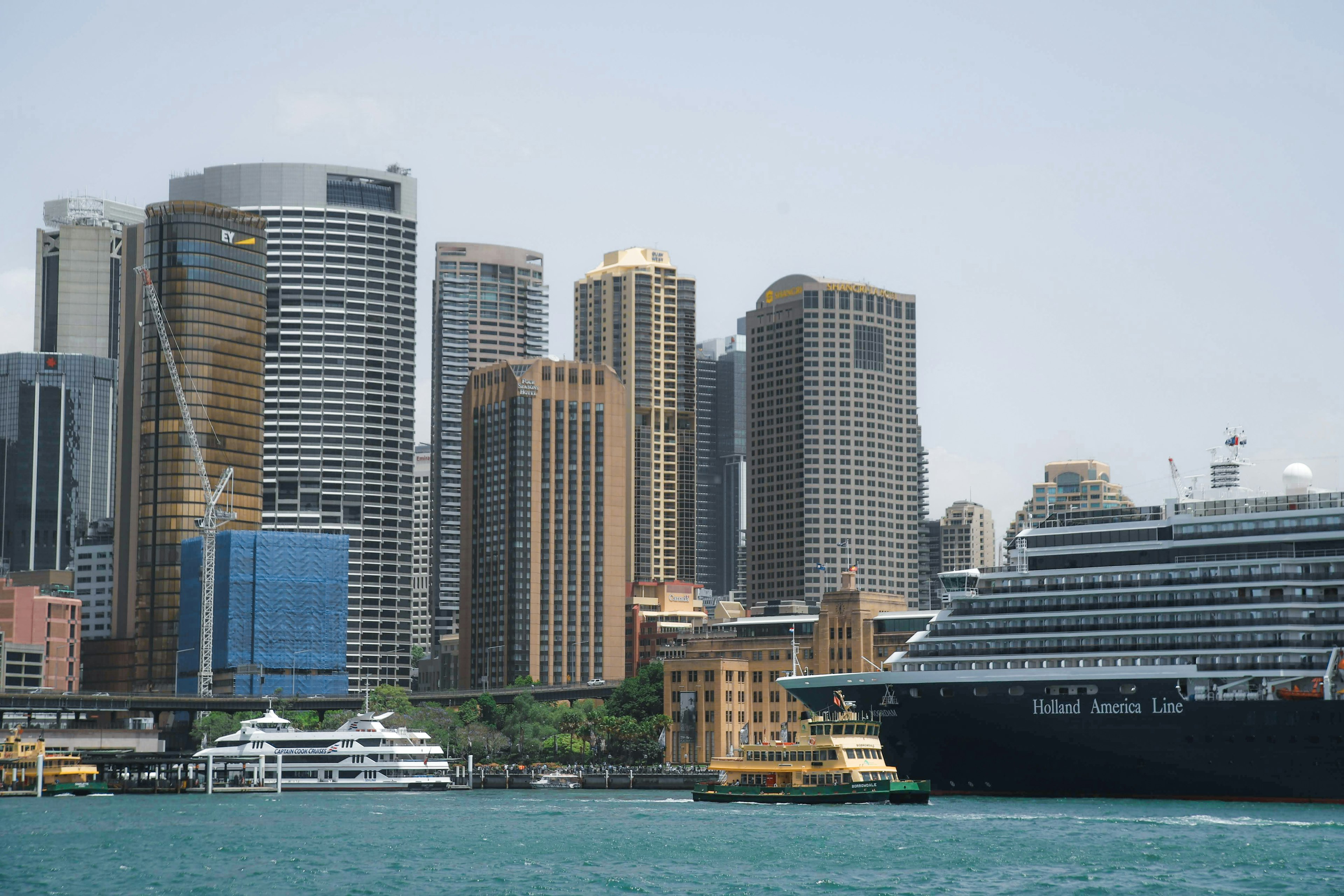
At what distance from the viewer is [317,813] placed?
151 meters

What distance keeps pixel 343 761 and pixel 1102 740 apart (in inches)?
3615

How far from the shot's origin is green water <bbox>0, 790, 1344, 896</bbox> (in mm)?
91375

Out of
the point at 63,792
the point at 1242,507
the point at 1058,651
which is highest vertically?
the point at 1242,507

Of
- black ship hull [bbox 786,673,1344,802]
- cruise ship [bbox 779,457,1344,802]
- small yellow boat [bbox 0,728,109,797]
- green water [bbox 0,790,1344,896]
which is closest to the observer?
green water [bbox 0,790,1344,896]

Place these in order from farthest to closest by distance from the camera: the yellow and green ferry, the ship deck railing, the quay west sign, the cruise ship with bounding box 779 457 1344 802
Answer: the yellow and green ferry
the ship deck railing
the quay west sign
the cruise ship with bounding box 779 457 1344 802

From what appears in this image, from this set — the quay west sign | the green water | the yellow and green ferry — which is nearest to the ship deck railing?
the quay west sign

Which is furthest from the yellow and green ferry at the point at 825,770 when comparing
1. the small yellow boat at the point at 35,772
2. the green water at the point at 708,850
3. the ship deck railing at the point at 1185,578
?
the small yellow boat at the point at 35,772

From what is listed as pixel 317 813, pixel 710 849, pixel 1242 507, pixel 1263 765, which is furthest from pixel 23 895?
pixel 1242 507

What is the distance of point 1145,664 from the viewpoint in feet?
452

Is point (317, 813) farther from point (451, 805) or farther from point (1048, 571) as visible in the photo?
point (1048, 571)

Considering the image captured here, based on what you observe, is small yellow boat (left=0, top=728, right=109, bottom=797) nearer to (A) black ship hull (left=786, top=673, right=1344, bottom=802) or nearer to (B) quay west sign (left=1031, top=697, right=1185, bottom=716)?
(A) black ship hull (left=786, top=673, right=1344, bottom=802)

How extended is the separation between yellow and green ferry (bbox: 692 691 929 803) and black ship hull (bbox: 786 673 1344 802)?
4716 millimetres

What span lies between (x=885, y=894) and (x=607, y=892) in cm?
1380

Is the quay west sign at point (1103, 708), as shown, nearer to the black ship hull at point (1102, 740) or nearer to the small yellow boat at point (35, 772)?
the black ship hull at point (1102, 740)
